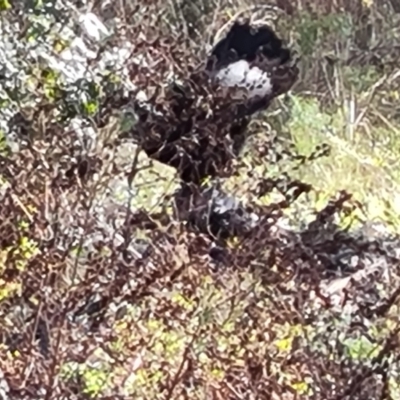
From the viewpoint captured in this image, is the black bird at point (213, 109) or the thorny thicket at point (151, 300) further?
the black bird at point (213, 109)

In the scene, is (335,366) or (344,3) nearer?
(335,366)

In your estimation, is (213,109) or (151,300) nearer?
(151,300)

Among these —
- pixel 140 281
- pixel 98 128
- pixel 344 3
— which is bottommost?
pixel 344 3

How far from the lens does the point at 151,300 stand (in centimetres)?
427

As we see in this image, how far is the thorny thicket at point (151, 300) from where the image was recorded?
371 cm

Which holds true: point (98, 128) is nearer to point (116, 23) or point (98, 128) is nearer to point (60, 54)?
point (60, 54)

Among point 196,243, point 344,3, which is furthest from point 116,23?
point 344,3

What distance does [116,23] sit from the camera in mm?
5672

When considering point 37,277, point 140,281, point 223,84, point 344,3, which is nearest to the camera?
point 37,277

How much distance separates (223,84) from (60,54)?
A: 712 mm

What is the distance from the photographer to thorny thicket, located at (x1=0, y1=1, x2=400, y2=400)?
12.2 feet

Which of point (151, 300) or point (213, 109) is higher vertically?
point (213, 109)

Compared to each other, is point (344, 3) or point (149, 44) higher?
point (149, 44)

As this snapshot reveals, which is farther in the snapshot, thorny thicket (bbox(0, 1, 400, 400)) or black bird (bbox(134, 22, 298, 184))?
black bird (bbox(134, 22, 298, 184))
